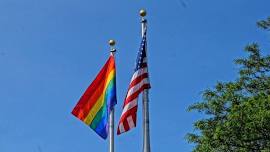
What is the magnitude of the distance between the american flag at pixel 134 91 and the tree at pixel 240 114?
20.5 feet

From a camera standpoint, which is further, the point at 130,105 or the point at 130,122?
the point at 130,105

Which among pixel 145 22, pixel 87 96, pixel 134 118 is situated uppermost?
pixel 145 22

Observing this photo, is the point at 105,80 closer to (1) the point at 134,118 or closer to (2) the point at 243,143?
(1) the point at 134,118

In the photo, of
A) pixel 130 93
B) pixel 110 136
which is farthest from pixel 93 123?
pixel 130 93

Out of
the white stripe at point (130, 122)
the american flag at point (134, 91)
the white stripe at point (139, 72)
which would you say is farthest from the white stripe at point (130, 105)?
the white stripe at point (139, 72)

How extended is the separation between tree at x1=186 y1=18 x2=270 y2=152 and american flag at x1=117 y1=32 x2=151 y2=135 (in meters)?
6.24

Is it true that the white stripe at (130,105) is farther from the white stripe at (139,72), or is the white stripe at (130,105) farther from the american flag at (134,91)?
the white stripe at (139,72)

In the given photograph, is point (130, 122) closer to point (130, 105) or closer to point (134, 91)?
point (130, 105)

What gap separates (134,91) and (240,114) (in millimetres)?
6894

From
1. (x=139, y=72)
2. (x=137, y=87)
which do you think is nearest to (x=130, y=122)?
(x=137, y=87)

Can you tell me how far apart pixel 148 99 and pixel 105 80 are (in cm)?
328

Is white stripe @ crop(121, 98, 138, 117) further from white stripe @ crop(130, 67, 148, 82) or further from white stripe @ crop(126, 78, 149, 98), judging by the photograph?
white stripe @ crop(130, 67, 148, 82)

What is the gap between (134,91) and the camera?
2023 centimetres

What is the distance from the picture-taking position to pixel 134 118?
1992cm
